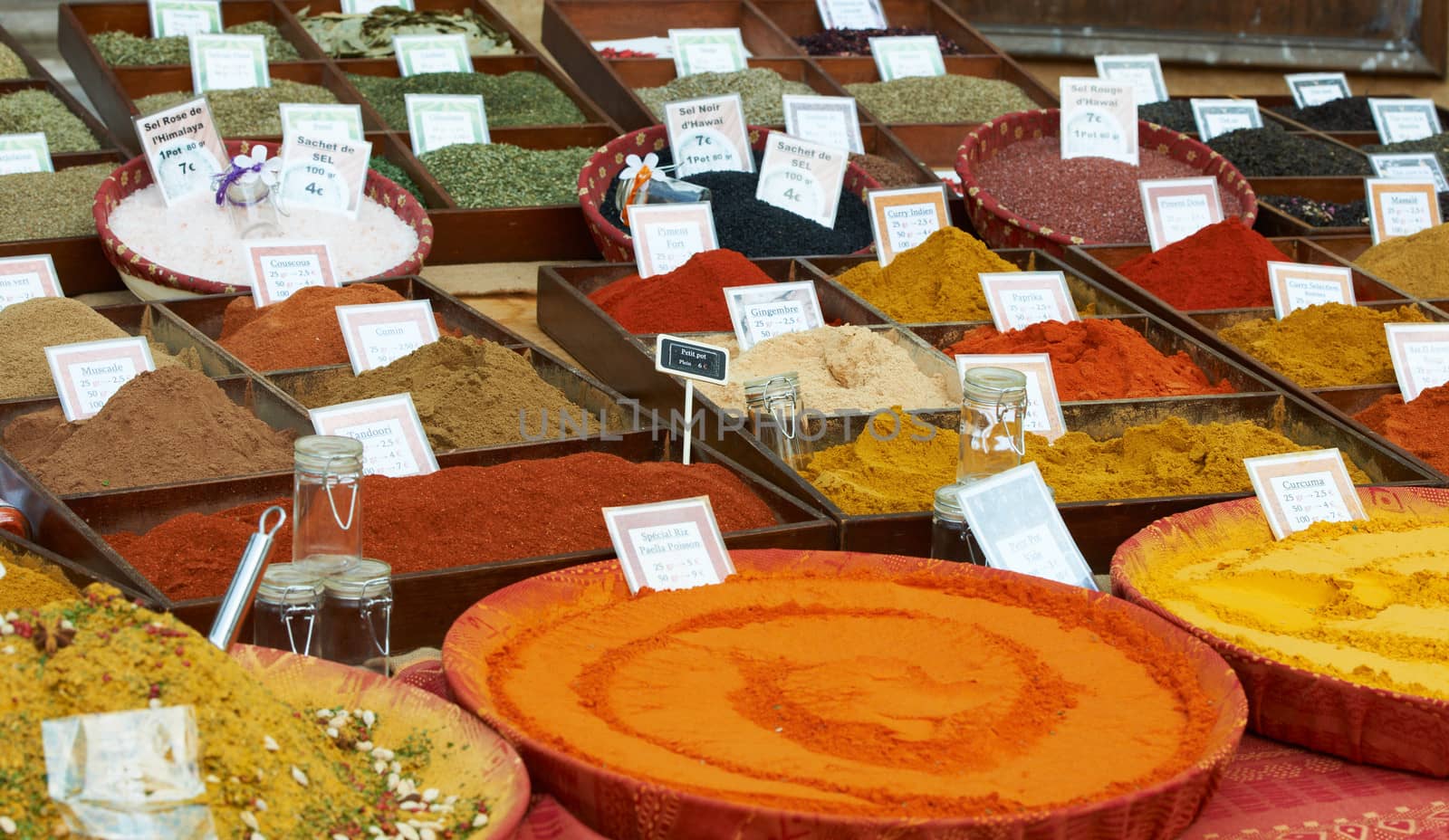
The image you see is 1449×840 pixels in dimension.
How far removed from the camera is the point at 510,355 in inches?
100

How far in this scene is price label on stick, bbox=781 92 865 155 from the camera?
4039mm

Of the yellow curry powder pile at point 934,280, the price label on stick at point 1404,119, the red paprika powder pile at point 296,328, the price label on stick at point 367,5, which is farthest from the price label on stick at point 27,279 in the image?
the price label on stick at point 1404,119

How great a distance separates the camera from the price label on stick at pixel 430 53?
4.46 m

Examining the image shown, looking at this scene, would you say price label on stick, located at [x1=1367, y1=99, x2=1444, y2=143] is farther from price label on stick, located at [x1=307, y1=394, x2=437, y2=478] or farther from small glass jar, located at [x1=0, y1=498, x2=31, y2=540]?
small glass jar, located at [x1=0, y1=498, x2=31, y2=540]

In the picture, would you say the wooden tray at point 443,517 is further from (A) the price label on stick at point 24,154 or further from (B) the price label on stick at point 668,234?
(A) the price label on stick at point 24,154

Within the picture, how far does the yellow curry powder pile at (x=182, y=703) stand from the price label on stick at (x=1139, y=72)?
14.4ft

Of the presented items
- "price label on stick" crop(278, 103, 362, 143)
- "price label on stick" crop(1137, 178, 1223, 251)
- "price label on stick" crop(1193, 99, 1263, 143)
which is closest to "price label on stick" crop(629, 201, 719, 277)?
"price label on stick" crop(278, 103, 362, 143)

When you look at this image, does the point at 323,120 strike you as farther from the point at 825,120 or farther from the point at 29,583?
the point at 29,583

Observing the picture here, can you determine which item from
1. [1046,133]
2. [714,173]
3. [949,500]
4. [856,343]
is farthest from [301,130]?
[949,500]

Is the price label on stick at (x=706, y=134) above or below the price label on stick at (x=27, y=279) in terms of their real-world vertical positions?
above

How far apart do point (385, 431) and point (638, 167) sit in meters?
1.41

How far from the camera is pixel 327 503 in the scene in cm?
151

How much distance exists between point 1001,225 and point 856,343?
3.29 ft

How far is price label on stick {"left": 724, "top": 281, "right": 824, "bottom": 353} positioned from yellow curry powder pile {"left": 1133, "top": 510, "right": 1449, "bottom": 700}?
3.55 feet
